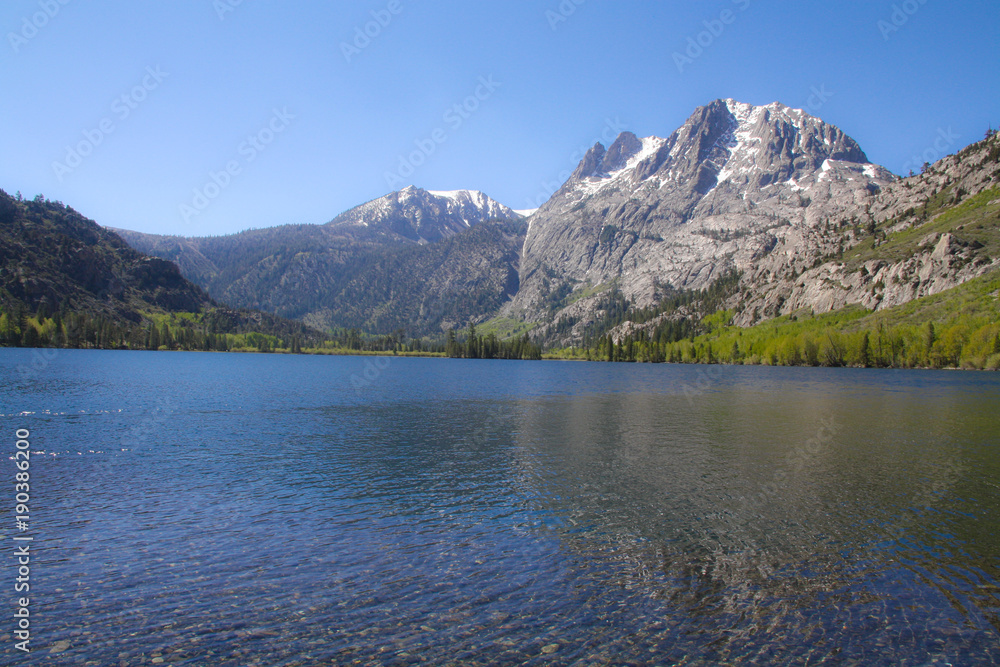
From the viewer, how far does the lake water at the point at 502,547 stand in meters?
14.4

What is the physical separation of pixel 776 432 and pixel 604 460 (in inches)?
920

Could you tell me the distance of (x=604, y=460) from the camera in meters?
38.2

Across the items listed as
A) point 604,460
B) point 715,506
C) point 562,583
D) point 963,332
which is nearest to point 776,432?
point 604,460

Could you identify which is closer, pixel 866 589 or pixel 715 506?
pixel 866 589

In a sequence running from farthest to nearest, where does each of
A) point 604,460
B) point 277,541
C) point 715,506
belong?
1. point 604,460
2. point 715,506
3. point 277,541

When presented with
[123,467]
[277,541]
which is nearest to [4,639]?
[277,541]

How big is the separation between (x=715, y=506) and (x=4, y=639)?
2784cm

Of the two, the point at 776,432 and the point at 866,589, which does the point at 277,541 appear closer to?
the point at 866,589

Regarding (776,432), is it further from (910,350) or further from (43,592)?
(910,350)

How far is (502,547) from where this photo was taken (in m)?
21.3

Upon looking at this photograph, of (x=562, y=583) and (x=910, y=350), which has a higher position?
(x=910, y=350)

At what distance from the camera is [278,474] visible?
32.8 m

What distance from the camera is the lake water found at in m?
14.4

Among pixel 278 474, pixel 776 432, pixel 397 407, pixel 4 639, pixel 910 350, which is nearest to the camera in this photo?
pixel 4 639
